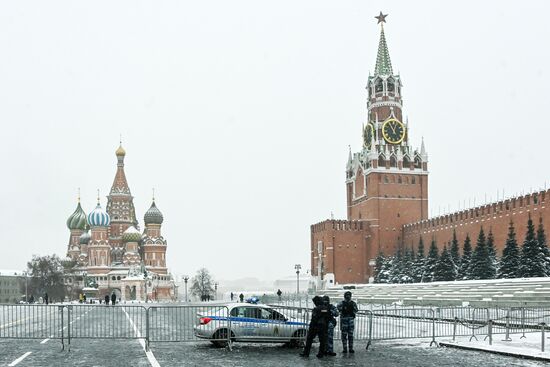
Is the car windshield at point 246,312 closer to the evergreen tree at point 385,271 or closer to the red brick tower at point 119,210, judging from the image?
the evergreen tree at point 385,271

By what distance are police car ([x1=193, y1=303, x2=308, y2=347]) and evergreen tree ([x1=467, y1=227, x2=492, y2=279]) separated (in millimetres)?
41283

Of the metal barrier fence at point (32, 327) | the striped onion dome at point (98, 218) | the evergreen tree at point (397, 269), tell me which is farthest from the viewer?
the striped onion dome at point (98, 218)

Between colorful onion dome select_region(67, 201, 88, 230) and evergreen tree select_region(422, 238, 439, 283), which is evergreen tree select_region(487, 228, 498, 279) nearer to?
evergreen tree select_region(422, 238, 439, 283)

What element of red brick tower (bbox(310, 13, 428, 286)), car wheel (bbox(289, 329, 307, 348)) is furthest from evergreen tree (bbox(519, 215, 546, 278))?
red brick tower (bbox(310, 13, 428, 286))

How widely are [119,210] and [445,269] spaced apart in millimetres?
58391

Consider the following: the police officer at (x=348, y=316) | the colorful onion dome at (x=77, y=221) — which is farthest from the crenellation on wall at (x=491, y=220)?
the colorful onion dome at (x=77, y=221)

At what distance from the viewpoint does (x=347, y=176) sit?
10050 cm

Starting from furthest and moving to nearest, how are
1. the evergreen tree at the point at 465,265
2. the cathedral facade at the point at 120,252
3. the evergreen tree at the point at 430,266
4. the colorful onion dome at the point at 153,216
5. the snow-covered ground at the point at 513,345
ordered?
1. the colorful onion dome at the point at 153,216
2. the cathedral facade at the point at 120,252
3. the evergreen tree at the point at 430,266
4. the evergreen tree at the point at 465,265
5. the snow-covered ground at the point at 513,345

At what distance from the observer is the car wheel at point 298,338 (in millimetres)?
15719

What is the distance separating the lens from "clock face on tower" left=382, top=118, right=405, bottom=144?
3691 inches

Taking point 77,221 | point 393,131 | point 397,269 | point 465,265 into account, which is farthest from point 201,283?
point 465,265

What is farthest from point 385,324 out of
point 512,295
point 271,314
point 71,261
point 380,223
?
point 71,261

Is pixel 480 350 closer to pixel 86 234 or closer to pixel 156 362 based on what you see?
pixel 156 362

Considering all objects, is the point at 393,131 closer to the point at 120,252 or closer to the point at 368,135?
the point at 368,135
